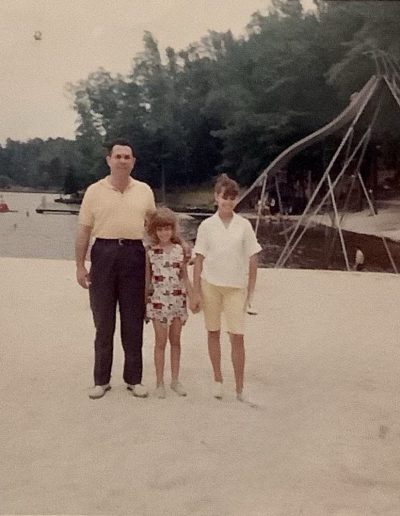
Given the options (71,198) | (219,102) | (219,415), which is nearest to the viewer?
(219,415)

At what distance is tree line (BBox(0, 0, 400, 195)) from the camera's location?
78.1 inches

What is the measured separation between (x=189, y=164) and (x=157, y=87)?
218 mm

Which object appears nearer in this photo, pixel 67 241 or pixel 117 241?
pixel 117 241

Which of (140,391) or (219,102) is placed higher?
(219,102)

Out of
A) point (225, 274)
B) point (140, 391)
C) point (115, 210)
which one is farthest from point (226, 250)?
point (140, 391)

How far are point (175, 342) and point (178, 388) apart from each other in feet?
0.35

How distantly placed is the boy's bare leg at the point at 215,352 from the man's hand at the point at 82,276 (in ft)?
0.99

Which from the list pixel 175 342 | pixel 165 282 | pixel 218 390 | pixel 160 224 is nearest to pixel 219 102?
pixel 160 224

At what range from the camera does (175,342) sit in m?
1.86

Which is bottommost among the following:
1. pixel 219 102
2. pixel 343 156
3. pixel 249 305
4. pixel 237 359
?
pixel 237 359

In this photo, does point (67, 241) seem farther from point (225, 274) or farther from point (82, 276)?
point (225, 274)

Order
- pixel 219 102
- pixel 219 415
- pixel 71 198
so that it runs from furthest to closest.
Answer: pixel 219 102
pixel 71 198
pixel 219 415

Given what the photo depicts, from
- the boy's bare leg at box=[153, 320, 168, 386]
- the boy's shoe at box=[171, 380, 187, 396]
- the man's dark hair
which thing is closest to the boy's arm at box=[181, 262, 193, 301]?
the boy's bare leg at box=[153, 320, 168, 386]

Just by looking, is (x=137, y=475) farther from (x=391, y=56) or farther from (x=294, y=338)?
(x=391, y=56)
